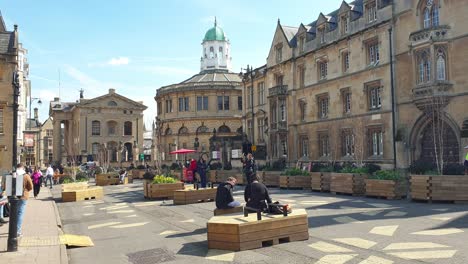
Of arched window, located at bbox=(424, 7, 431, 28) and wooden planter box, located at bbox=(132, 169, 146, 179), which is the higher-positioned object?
arched window, located at bbox=(424, 7, 431, 28)

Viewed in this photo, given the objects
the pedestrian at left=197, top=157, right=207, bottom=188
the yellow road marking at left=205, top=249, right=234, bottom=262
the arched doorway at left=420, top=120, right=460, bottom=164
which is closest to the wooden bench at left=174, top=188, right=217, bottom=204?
the pedestrian at left=197, top=157, right=207, bottom=188

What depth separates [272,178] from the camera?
27.5 metres

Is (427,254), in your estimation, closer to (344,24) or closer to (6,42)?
(344,24)

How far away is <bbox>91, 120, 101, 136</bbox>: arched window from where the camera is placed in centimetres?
7969

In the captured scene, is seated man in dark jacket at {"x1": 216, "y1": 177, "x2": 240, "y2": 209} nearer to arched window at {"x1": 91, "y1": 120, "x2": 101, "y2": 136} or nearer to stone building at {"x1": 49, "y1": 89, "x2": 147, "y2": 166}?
stone building at {"x1": 49, "y1": 89, "x2": 147, "y2": 166}

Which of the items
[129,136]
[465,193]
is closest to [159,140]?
[129,136]

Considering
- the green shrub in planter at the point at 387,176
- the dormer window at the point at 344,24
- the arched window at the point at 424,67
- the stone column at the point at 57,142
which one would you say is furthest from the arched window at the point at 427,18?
the stone column at the point at 57,142

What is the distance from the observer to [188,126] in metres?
66.9

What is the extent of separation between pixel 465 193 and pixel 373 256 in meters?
9.35

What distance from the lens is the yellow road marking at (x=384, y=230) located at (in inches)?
426

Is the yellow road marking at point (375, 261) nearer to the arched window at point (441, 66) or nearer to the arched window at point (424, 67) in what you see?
the arched window at point (441, 66)

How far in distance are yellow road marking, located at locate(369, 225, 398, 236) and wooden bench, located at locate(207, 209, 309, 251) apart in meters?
1.97

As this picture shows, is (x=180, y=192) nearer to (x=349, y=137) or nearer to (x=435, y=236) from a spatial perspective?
(x=435, y=236)

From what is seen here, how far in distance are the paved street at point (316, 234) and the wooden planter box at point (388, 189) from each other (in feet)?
2.14
